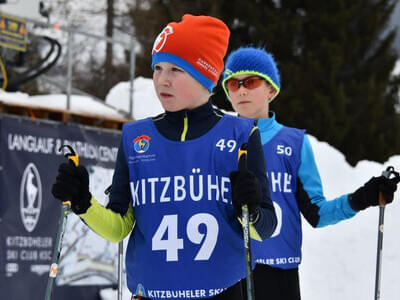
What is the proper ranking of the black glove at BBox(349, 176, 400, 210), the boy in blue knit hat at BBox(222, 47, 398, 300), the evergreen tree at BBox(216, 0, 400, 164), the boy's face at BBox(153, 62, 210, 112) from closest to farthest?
Result: the boy's face at BBox(153, 62, 210, 112)
the black glove at BBox(349, 176, 400, 210)
the boy in blue knit hat at BBox(222, 47, 398, 300)
the evergreen tree at BBox(216, 0, 400, 164)

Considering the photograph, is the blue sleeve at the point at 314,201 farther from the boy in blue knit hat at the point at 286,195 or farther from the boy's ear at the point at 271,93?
the boy's ear at the point at 271,93

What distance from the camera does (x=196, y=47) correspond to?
2869mm

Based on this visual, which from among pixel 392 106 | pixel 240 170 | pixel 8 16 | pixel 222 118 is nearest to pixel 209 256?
pixel 240 170

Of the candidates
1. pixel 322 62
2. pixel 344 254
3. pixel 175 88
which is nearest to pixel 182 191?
pixel 175 88

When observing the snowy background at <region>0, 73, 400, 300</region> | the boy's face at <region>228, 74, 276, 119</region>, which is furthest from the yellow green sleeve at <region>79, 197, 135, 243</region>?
the snowy background at <region>0, 73, 400, 300</region>

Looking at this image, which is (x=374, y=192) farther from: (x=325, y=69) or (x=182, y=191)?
(x=325, y=69)

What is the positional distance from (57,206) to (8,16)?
312 cm

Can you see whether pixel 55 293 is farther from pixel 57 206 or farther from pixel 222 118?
pixel 222 118

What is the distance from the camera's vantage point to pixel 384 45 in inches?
857

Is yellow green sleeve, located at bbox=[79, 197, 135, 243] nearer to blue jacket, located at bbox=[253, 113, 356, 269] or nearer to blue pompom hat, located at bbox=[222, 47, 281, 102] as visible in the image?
blue jacket, located at bbox=[253, 113, 356, 269]

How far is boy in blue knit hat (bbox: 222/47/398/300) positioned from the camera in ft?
12.3

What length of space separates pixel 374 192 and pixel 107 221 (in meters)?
1.57

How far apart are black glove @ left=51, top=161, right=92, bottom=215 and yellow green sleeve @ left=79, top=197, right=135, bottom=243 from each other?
0.04 meters

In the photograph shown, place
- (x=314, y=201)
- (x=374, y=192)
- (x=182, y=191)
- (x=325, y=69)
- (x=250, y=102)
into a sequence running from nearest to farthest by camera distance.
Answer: (x=182, y=191)
(x=374, y=192)
(x=314, y=201)
(x=250, y=102)
(x=325, y=69)
